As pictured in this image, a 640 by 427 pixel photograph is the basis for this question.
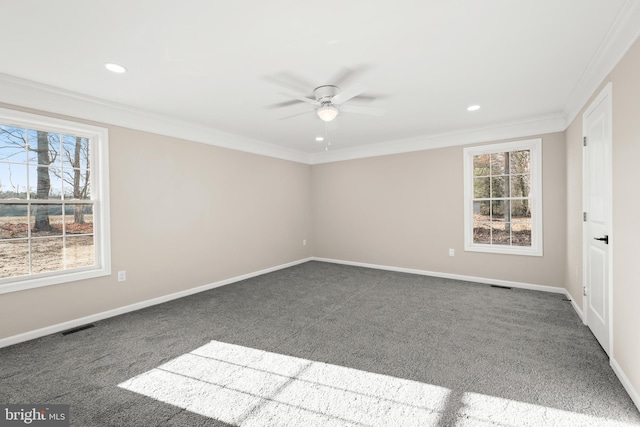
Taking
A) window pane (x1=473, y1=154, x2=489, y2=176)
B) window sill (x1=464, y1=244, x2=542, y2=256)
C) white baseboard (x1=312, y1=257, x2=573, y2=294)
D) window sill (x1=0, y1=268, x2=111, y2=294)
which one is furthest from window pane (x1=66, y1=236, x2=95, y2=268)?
window pane (x1=473, y1=154, x2=489, y2=176)

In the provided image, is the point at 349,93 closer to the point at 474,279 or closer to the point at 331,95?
the point at 331,95

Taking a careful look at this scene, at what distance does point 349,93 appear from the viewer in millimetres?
2611

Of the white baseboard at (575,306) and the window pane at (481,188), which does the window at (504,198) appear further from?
the white baseboard at (575,306)

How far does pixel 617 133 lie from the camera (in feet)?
6.82

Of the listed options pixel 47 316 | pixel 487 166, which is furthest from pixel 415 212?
pixel 47 316

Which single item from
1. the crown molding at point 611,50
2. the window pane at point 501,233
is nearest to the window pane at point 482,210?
the window pane at point 501,233

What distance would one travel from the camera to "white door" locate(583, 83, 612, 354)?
230 cm

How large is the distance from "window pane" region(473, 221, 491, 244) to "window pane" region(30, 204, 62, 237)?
5600mm

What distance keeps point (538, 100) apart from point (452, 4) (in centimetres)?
239

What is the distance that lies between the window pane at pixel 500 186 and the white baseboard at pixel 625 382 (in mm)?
2780

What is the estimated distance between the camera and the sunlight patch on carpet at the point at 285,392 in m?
1.71

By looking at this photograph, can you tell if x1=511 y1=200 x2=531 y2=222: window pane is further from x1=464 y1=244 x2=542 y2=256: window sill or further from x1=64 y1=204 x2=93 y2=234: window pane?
x1=64 y1=204 x2=93 y2=234: window pane

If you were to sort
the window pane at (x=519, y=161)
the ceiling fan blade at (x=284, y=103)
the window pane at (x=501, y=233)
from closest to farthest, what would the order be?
1. the ceiling fan blade at (x=284, y=103)
2. the window pane at (x=519, y=161)
3. the window pane at (x=501, y=233)

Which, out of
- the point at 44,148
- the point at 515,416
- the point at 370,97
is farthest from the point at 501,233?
the point at 44,148
